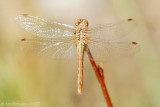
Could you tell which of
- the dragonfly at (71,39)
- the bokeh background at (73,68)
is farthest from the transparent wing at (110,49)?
the bokeh background at (73,68)

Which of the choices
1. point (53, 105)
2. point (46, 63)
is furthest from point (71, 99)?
point (46, 63)

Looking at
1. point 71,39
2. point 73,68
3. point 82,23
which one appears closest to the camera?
point 82,23

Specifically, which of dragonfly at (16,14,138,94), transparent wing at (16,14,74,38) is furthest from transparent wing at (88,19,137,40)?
transparent wing at (16,14,74,38)

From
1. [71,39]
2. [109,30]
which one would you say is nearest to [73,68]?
[71,39]

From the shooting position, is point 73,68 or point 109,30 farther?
point 73,68

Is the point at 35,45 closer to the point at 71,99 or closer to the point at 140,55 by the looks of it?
the point at 71,99

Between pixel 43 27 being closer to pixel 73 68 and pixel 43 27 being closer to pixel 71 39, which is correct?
pixel 71 39
